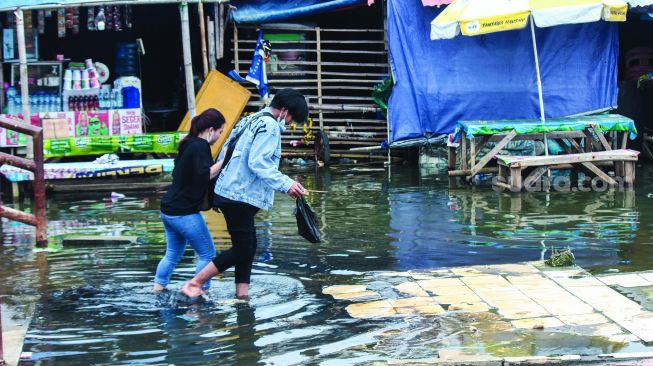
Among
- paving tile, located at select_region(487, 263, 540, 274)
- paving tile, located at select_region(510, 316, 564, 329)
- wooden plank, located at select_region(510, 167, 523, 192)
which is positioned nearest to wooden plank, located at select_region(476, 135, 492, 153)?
wooden plank, located at select_region(510, 167, 523, 192)

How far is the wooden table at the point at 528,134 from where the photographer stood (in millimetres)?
13953

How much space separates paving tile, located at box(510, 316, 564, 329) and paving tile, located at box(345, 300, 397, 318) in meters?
0.91

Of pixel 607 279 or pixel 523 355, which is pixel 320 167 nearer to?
pixel 607 279

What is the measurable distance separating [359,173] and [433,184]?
1.98m

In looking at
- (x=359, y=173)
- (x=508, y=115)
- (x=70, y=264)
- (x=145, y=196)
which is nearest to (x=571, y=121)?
(x=508, y=115)

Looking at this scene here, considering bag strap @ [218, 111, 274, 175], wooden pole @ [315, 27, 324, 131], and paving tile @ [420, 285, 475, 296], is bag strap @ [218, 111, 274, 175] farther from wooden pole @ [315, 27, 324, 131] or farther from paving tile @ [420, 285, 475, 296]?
wooden pole @ [315, 27, 324, 131]

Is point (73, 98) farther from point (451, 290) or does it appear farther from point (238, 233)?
point (451, 290)

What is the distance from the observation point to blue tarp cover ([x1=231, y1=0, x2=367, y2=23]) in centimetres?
1675

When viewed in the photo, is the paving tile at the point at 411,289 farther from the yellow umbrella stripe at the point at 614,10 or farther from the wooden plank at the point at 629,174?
the yellow umbrella stripe at the point at 614,10

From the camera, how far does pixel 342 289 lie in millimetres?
7586

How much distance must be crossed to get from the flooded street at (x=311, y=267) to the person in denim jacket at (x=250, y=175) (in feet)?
1.59

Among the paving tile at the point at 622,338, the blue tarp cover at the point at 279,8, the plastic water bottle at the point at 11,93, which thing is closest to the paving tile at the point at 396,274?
the paving tile at the point at 622,338

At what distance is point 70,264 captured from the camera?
886cm

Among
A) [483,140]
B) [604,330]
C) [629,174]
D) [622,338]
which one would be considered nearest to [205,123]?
[604,330]
